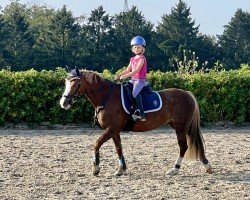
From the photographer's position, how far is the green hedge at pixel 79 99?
49.3ft

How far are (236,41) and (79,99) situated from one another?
46.1m

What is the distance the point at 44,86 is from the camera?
15.1 m

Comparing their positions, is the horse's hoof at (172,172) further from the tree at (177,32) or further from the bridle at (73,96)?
the tree at (177,32)

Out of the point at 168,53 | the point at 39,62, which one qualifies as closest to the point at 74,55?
the point at 39,62

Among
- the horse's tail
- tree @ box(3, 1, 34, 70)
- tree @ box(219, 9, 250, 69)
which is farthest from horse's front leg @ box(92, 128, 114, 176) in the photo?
tree @ box(219, 9, 250, 69)

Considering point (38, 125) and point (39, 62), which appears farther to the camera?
point (39, 62)

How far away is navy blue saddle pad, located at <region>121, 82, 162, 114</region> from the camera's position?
825 centimetres

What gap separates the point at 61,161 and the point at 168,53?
43068 mm

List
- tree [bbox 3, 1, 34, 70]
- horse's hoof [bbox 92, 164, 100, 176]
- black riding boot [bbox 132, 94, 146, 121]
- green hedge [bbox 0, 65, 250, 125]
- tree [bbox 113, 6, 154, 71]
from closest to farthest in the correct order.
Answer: horse's hoof [bbox 92, 164, 100, 176]
black riding boot [bbox 132, 94, 146, 121]
green hedge [bbox 0, 65, 250, 125]
tree [bbox 3, 1, 34, 70]
tree [bbox 113, 6, 154, 71]

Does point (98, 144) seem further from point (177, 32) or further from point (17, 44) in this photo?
point (177, 32)

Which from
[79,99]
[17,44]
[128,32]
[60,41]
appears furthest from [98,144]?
[128,32]

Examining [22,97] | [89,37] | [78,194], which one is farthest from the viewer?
[89,37]

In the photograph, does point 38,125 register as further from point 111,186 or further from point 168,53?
point 168,53

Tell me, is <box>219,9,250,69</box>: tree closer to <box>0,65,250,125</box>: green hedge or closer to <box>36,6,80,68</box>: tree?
<box>36,6,80,68</box>: tree
